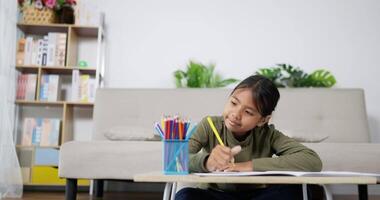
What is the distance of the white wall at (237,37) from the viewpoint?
3549 millimetres

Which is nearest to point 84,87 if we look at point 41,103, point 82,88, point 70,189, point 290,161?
point 82,88

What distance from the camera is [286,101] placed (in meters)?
3.01

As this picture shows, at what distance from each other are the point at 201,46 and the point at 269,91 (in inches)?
95.9

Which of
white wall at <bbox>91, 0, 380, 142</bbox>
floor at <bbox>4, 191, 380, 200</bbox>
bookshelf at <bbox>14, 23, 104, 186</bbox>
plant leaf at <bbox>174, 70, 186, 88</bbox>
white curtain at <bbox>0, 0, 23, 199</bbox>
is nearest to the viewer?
white curtain at <bbox>0, 0, 23, 199</bbox>

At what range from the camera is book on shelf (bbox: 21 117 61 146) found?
331cm

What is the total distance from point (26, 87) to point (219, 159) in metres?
2.76

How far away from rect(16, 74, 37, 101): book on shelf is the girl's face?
99.5 inches

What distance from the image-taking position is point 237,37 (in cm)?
361

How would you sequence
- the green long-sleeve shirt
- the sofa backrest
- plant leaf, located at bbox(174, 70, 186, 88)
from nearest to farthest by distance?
the green long-sleeve shirt → the sofa backrest → plant leaf, located at bbox(174, 70, 186, 88)

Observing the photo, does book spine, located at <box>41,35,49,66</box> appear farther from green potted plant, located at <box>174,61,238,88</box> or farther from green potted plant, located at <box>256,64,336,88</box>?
green potted plant, located at <box>256,64,336,88</box>

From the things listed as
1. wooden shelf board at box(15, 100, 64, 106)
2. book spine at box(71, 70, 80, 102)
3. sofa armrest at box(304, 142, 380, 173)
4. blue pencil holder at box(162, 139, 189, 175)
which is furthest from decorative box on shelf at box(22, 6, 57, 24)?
blue pencil holder at box(162, 139, 189, 175)

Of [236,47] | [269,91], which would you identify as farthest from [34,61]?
[269,91]

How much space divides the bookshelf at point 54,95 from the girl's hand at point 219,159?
7.95 feet

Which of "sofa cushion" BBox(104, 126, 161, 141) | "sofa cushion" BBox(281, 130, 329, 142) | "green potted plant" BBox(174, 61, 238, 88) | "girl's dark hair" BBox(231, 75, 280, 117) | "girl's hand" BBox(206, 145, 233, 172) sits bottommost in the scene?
"sofa cushion" BBox(104, 126, 161, 141)
